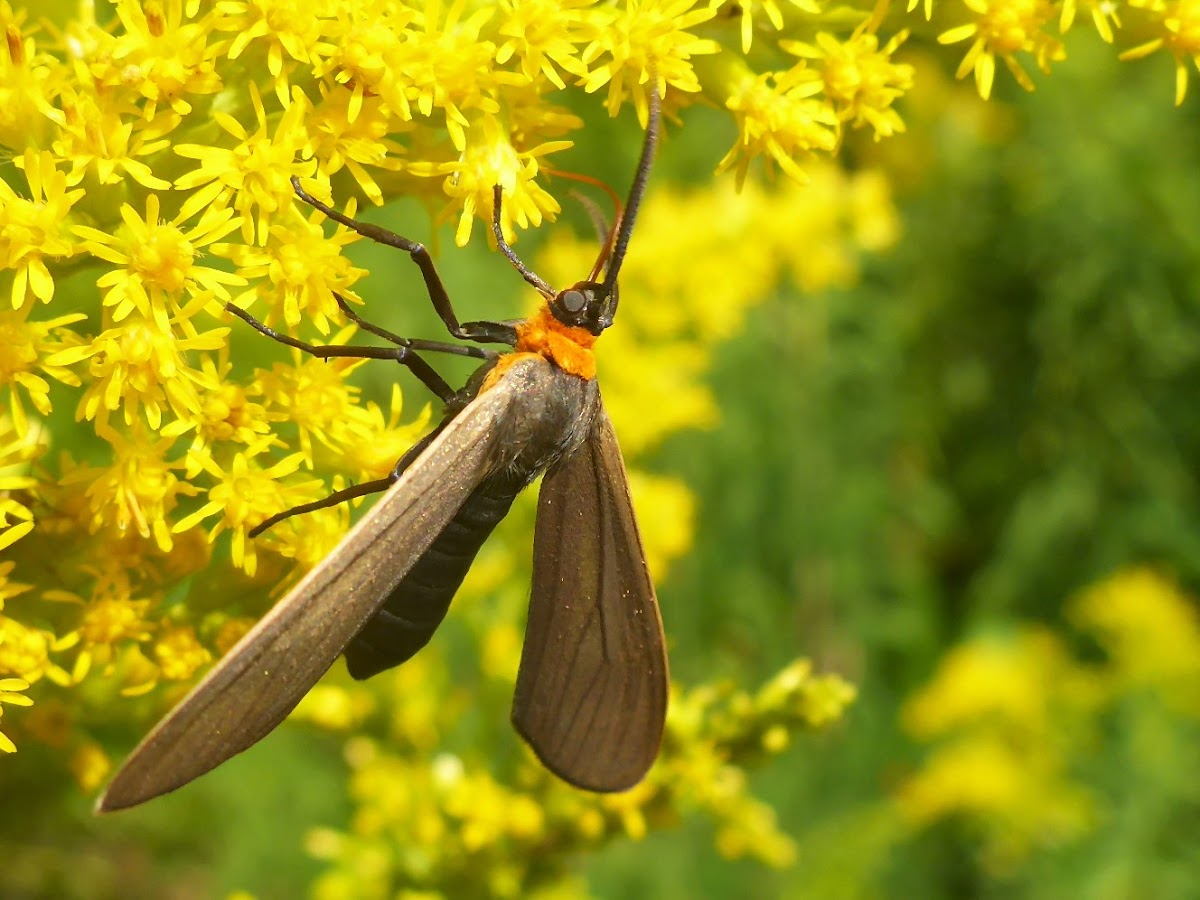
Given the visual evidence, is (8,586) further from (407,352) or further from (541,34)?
(541,34)

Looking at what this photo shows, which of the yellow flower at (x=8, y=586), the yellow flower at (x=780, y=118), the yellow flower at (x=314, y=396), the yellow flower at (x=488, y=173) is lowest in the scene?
the yellow flower at (x=8, y=586)

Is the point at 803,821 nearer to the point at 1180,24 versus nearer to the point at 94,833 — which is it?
the point at 94,833

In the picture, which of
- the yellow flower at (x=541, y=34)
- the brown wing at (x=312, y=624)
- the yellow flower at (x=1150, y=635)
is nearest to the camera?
the brown wing at (x=312, y=624)

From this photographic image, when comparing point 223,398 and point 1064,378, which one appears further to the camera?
point 1064,378

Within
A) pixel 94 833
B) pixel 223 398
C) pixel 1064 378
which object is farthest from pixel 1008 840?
pixel 223 398

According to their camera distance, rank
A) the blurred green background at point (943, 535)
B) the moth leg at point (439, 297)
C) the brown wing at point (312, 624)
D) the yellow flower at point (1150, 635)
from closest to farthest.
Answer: the brown wing at point (312, 624)
the moth leg at point (439, 297)
the blurred green background at point (943, 535)
the yellow flower at point (1150, 635)

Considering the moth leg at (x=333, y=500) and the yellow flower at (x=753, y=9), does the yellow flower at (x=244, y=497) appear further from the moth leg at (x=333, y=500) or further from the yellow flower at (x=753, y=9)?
the yellow flower at (x=753, y=9)

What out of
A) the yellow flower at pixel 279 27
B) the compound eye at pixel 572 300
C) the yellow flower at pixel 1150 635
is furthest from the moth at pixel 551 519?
the yellow flower at pixel 1150 635
